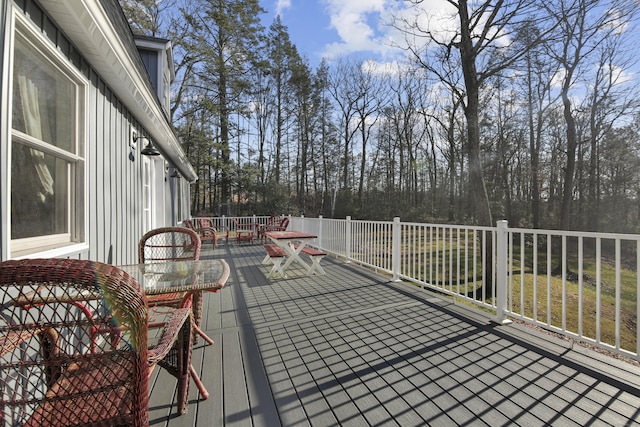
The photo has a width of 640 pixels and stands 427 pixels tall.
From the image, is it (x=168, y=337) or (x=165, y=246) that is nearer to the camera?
(x=168, y=337)

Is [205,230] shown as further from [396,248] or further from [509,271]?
[509,271]

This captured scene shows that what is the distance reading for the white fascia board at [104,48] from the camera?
1.83 metres

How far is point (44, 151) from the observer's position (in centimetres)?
198

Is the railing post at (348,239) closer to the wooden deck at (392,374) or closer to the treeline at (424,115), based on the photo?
the wooden deck at (392,374)

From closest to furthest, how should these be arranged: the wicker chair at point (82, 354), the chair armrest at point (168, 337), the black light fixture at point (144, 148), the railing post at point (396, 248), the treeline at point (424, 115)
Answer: the wicker chair at point (82, 354)
the chair armrest at point (168, 337)
the black light fixture at point (144, 148)
the railing post at point (396, 248)
the treeline at point (424, 115)

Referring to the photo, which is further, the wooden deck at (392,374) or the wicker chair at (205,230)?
the wicker chair at (205,230)

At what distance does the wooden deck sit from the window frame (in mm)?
1161

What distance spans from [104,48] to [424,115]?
19.5 metres

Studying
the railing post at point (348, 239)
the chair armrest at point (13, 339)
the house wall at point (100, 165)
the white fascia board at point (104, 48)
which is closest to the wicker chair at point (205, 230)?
the railing post at point (348, 239)

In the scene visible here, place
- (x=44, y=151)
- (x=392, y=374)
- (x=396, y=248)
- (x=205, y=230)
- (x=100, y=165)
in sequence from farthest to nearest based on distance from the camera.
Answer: (x=205, y=230) → (x=396, y=248) → (x=100, y=165) → (x=392, y=374) → (x=44, y=151)

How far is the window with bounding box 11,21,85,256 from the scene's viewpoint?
66.9 inches

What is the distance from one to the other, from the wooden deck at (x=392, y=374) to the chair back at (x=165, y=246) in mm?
791

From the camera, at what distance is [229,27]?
594 inches

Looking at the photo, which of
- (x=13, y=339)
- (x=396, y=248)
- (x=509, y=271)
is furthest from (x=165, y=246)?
(x=509, y=271)
